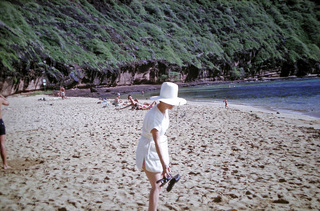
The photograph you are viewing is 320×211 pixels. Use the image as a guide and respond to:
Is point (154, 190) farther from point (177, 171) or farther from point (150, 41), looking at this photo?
point (150, 41)

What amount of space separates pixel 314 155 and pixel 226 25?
297 ft

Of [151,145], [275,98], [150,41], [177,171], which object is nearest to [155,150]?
[151,145]

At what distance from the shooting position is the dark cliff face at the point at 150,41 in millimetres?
35094

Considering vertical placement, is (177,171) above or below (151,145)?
below

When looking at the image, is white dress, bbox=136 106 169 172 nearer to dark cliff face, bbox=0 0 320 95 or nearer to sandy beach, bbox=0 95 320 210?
sandy beach, bbox=0 95 320 210

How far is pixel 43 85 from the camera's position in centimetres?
3422

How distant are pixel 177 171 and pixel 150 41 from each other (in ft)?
197

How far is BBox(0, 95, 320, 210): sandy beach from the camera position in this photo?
3297 millimetres

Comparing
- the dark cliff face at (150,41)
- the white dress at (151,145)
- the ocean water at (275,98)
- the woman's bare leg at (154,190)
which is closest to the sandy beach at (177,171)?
the woman's bare leg at (154,190)

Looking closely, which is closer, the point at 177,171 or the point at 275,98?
the point at 177,171

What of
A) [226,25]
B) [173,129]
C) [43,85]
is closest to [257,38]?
[226,25]

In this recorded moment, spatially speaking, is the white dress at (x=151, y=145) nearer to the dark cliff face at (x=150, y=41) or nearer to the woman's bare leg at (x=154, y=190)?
the woman's bare leg at (x=154, y=190)

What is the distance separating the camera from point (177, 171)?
14.9 ft

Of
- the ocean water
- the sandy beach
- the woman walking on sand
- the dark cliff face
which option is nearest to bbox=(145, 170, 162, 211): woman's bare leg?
the woman walking on sand
